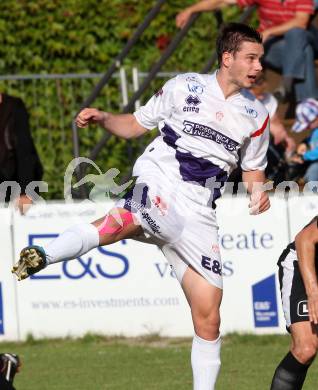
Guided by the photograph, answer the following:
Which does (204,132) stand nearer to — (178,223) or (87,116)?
(178,223)

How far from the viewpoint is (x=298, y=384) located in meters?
7.41

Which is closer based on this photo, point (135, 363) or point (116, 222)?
point (116, 222)

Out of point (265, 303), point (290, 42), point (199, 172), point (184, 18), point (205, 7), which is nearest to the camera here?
point (199, 172)

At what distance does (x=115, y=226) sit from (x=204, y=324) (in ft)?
2.72

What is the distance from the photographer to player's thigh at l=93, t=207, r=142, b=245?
729cm

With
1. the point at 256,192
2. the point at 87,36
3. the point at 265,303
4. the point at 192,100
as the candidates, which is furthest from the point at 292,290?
the point at 87,36

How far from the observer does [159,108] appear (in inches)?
303

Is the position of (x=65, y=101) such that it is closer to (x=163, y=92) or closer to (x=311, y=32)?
(x=311, y=32)

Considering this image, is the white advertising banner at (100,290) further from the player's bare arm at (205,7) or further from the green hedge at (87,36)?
the green hedge at (87,36)

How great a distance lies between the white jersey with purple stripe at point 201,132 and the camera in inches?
296

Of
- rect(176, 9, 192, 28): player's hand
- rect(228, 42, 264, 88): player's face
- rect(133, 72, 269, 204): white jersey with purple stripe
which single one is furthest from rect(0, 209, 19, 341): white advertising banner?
rect(228, 42, 264, 88): player's face

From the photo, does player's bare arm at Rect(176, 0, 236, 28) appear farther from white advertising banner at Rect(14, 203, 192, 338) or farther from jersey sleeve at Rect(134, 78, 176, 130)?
jersey sleeve at Rect(134, 78, 176, 130)

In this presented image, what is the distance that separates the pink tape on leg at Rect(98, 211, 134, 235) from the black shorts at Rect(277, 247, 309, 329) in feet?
3.25

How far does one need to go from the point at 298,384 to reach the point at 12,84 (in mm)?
7445
